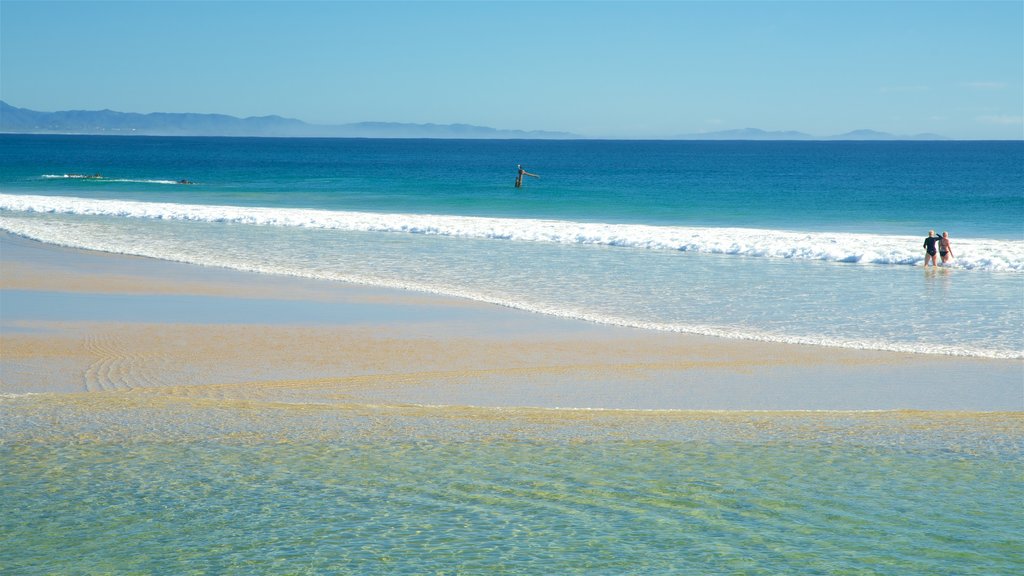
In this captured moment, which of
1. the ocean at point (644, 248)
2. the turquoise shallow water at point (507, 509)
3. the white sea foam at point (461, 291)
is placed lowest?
the turquoise shallow water at point (507, 509)

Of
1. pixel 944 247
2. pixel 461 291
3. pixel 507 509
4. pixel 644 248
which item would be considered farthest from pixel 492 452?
pixel 644 248

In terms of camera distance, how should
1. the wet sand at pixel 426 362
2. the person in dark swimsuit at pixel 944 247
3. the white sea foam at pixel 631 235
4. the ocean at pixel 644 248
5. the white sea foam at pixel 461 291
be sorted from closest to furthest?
1. the wet sand at pixel 426 362
2. the white sea foam at pixel 461 291
3. the ocean at pixel 644 248
4. the person in dark swimsuit at pixel 944 247
5. the white sea foam at pixel 631 235

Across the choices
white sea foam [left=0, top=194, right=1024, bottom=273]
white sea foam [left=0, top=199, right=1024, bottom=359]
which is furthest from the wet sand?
white sea foam [left=0, top=194, right=1024, bottom=273]

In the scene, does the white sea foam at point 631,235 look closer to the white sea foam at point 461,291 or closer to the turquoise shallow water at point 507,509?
the white sea foam at point 461,291

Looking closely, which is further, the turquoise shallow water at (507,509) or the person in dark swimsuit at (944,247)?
the person in dark swimsuit at (944,247)

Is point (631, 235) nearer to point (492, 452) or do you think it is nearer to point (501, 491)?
point (492, 452)

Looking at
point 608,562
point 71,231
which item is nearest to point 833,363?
point 608,562

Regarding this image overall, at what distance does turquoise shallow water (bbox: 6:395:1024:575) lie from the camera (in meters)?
5.93

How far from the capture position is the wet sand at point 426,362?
10.2 m

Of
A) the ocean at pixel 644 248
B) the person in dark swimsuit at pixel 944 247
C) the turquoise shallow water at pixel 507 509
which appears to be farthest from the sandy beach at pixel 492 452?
the person in dark swimsuit at pixel 944 247

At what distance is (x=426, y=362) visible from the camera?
39.3 feet

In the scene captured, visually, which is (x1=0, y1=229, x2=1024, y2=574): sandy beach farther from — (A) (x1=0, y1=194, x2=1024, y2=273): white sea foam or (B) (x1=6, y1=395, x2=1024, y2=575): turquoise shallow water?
(A) (x1=0, y1=194, x2=1024, y2=273): white sea foam

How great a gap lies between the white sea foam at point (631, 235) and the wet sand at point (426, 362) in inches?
487

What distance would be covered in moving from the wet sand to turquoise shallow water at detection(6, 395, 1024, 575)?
2.80 ft
